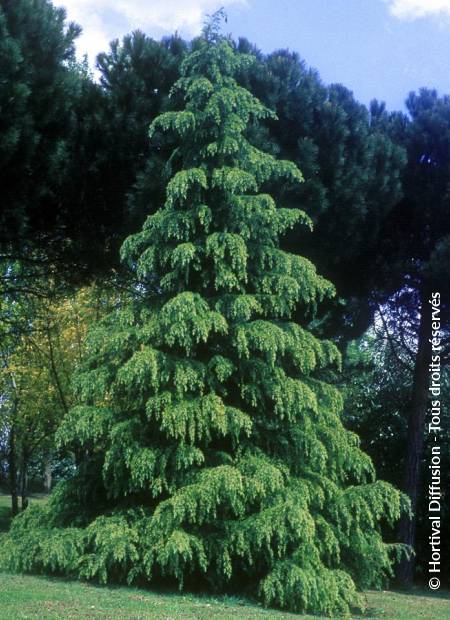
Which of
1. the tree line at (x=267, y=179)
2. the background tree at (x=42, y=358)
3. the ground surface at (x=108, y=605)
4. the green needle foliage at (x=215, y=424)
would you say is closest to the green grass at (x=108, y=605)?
the ground surface at (x=108, y=605)

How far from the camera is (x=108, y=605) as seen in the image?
324 inches

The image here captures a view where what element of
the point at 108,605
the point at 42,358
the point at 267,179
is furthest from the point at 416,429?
the point at 42,358

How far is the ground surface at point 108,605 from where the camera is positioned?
25.1ft

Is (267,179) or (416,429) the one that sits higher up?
(267,179)

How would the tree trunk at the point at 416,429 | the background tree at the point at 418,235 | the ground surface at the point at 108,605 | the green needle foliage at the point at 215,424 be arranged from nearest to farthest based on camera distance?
1. the ground surface at the point at 108,605
2. the green needle foliage at the point at 215,424
3. the background tree at the point at 418,235
4. the tree trunk at the point at 416,429

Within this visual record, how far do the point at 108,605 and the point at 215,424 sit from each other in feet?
8.60

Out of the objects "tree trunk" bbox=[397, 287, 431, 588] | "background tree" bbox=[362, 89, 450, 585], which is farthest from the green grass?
"background tree" bbox=[362, 89, 450, 585]

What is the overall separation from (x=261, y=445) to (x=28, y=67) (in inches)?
258

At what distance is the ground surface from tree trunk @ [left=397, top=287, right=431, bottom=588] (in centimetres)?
515

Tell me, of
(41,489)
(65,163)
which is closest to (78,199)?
(65,163)

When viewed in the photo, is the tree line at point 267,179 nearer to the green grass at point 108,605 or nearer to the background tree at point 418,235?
the background tree at point 418,235

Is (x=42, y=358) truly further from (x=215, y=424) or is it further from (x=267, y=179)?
(x=215, y=424)

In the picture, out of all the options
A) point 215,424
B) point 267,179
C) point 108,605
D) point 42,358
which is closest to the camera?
point 108,605

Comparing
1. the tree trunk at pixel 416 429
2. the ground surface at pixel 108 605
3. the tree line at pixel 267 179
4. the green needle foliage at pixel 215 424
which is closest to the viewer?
the ground surface at pixel 108 605
